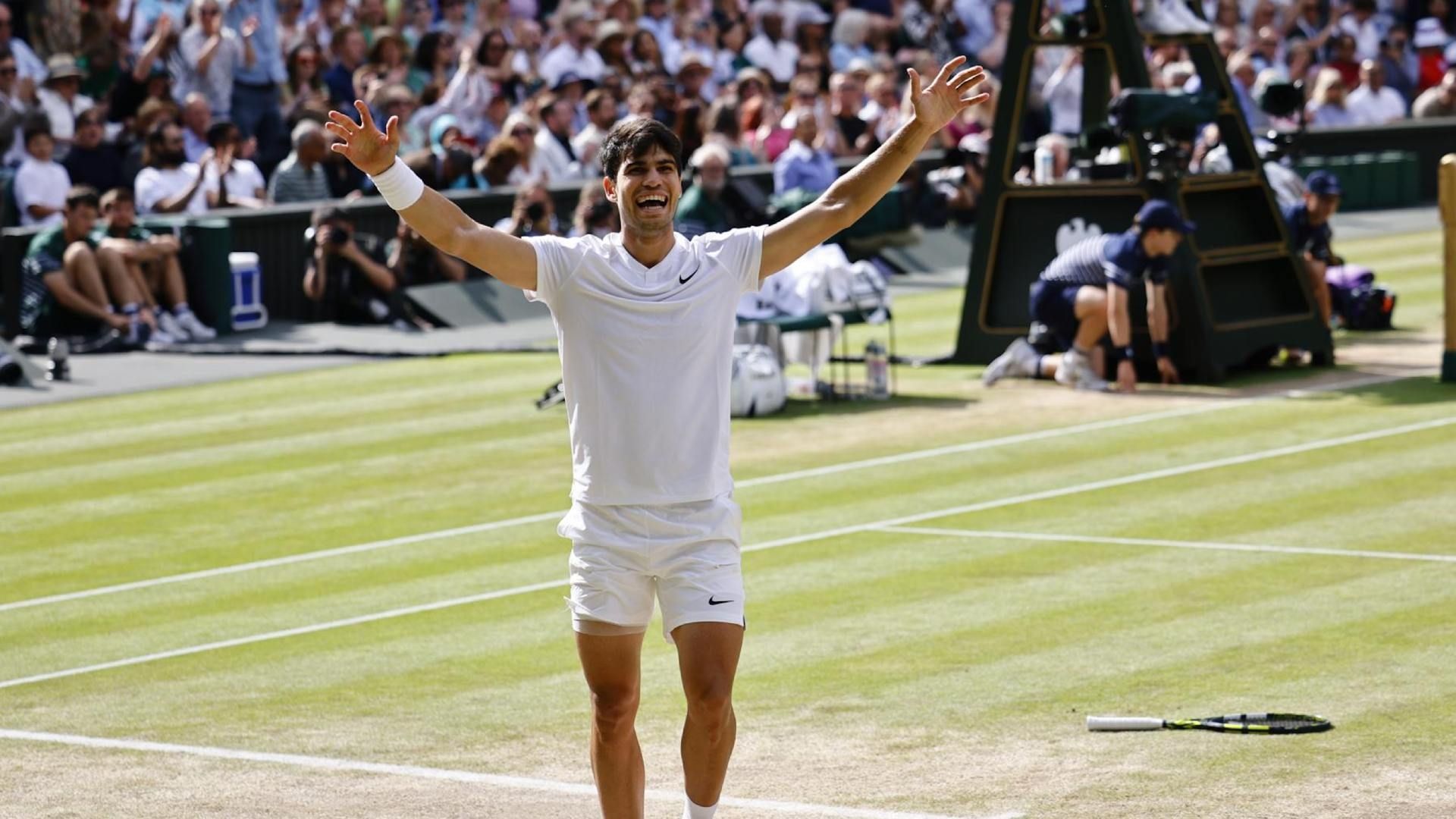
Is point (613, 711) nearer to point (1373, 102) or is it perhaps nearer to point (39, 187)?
point (39, 187)

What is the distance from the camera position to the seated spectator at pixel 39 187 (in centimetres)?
2295

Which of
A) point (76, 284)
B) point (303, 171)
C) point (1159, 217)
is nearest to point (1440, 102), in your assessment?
point (303, 171)

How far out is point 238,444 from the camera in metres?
16.6

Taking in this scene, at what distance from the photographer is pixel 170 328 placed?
2266cm

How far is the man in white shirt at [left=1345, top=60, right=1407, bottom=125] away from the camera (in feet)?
114

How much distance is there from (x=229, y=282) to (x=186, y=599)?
12266 millimetres

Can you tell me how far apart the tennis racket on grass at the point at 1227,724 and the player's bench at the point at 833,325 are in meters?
9.29

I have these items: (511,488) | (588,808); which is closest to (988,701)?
(588,808)

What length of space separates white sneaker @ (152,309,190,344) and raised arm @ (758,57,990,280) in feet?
54.7

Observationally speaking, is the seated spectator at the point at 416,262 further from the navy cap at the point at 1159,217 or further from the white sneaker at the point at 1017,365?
the navy cap at the point at 1159,217

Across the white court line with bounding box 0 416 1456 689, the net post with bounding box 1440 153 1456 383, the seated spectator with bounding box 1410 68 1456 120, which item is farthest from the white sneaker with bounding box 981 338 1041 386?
the seated spectator with bounding box 1410 68 1456 120

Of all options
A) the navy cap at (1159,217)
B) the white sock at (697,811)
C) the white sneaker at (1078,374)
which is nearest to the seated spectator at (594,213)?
the white sneaker at (1078,374)

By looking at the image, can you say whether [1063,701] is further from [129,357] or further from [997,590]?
[129,357]

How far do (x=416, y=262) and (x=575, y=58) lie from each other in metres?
5.90
